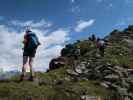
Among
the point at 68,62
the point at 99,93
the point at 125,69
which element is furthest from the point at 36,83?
the point at 68,62

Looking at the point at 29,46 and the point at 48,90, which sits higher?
the point at 29,46

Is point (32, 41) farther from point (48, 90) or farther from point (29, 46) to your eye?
point (48, 90)

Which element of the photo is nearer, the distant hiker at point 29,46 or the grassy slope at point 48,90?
the grassy slope at point 48,90

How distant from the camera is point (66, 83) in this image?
22.3 metres

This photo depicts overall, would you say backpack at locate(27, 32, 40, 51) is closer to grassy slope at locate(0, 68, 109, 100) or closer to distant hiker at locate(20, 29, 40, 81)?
distant hiker at locate(20, 29, 40, 81)

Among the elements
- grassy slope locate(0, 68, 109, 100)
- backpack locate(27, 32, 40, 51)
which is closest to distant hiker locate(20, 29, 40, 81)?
backpack locate(27, 32, 40, 51)

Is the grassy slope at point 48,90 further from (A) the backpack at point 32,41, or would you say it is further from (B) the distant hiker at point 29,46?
(A) the backpack at point 32,41

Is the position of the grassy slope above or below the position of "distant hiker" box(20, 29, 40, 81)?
below

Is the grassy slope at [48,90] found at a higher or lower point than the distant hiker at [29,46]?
lower

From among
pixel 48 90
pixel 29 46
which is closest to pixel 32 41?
pixel 29 46

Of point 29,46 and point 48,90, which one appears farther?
point 29,46

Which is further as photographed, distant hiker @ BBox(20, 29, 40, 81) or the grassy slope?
distant hiker @ BBox(20, 29, 40, 81)

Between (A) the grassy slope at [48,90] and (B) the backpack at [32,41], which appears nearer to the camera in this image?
(A) the grassy slope at [48,90]

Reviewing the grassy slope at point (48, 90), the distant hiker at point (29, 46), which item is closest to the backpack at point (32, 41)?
the distant hiker at point (29, 46)
